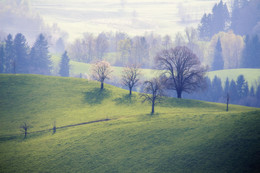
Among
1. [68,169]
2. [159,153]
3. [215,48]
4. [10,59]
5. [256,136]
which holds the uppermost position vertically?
[215,48]

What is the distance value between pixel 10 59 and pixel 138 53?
87529mm

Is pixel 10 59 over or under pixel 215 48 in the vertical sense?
under

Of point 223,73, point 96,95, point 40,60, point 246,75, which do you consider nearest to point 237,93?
point 246,75

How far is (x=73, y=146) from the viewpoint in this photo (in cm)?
4559

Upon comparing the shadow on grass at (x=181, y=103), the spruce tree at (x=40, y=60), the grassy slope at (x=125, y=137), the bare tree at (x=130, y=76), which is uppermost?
the spruce tree at (x=40, y=60)

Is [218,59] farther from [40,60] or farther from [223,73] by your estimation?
[40,60]

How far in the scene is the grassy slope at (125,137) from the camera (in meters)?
35.2

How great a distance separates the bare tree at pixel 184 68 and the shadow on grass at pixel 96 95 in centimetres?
1951

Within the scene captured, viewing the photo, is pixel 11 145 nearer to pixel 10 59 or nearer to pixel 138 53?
pixel 10 59

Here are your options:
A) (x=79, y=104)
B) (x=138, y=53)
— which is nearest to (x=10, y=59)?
(x=138, y=53)

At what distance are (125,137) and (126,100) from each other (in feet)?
85.2

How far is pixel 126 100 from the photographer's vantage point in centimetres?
7100

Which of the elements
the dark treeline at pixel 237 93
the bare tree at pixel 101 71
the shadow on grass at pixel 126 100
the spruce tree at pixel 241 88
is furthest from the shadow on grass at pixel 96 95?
the spruce tree at pixel 241 88

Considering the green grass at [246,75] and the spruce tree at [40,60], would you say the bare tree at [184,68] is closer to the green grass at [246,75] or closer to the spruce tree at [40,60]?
the green grass at [246,75]
